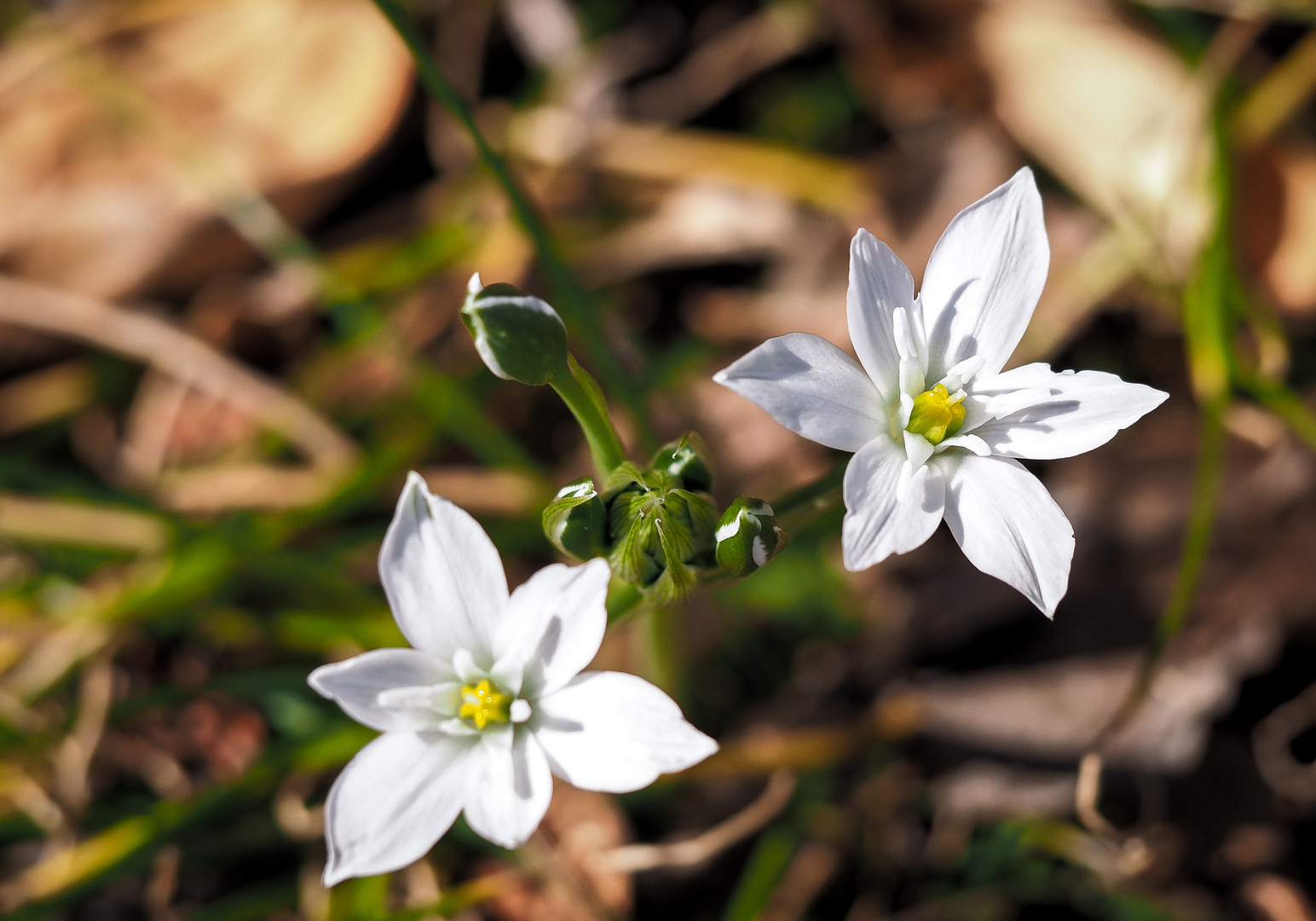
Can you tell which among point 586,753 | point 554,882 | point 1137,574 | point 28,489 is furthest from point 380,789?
point 1137,574

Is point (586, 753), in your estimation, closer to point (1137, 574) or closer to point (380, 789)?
point (380, 789)

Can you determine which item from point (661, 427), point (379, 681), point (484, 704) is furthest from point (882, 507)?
point (661, 427)

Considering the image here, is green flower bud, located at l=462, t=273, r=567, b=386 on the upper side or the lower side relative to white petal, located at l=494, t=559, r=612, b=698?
upper

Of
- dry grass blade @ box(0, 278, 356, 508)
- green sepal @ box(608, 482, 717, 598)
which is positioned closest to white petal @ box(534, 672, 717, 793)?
green sepal @ box(608, 482, 717, 598)

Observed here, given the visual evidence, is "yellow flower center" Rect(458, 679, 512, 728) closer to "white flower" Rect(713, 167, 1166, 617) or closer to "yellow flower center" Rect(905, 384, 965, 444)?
"white flower" Rect(713, 167, 1166, 617)

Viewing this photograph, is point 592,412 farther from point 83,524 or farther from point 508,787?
point 83,524

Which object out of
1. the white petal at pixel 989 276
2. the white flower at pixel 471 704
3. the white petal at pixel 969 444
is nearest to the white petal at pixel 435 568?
the white flower at pixel 471 704
